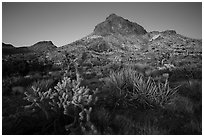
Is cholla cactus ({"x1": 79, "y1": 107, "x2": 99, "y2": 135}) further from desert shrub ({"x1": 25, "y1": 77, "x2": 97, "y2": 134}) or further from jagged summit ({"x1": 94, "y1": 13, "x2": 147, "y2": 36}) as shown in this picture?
jagged summit ({"x1": 94, "y1": 13, "x2": 147, "y2": 36})

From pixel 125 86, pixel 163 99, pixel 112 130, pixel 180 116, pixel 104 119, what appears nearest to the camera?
pixel 112 130

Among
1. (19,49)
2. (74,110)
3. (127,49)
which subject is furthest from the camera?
(127,49)

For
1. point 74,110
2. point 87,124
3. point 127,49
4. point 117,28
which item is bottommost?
point 87,124

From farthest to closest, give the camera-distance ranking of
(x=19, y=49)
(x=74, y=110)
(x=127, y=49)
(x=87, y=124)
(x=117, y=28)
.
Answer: (x=117, y=28) → (x=127, y=49) → (x=19, y=49) → (x=74, y=110) → (x=87, y=124)

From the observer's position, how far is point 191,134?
8.22 feet

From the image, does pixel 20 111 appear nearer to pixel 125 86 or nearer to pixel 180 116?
pixel 125 86

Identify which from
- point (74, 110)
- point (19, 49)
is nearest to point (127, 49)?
point (19, 49)

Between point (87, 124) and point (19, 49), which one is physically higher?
point (19, 49)

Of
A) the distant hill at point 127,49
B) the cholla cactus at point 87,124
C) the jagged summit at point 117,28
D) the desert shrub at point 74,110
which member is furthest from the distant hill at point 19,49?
the jagged summit at point 117,28

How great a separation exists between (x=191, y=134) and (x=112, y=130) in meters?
1.19

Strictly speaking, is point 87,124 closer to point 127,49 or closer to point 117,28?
point 127,49

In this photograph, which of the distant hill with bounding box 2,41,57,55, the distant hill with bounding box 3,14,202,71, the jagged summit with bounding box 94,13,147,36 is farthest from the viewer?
the jagged summit with bounding box 94,13,147,36

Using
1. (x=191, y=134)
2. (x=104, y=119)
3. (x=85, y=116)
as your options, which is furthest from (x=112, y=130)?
(x=191, y=134)

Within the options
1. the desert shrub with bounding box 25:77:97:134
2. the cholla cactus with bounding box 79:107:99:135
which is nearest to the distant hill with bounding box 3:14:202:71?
the desert shrub with bounding box 25:77:97:134
